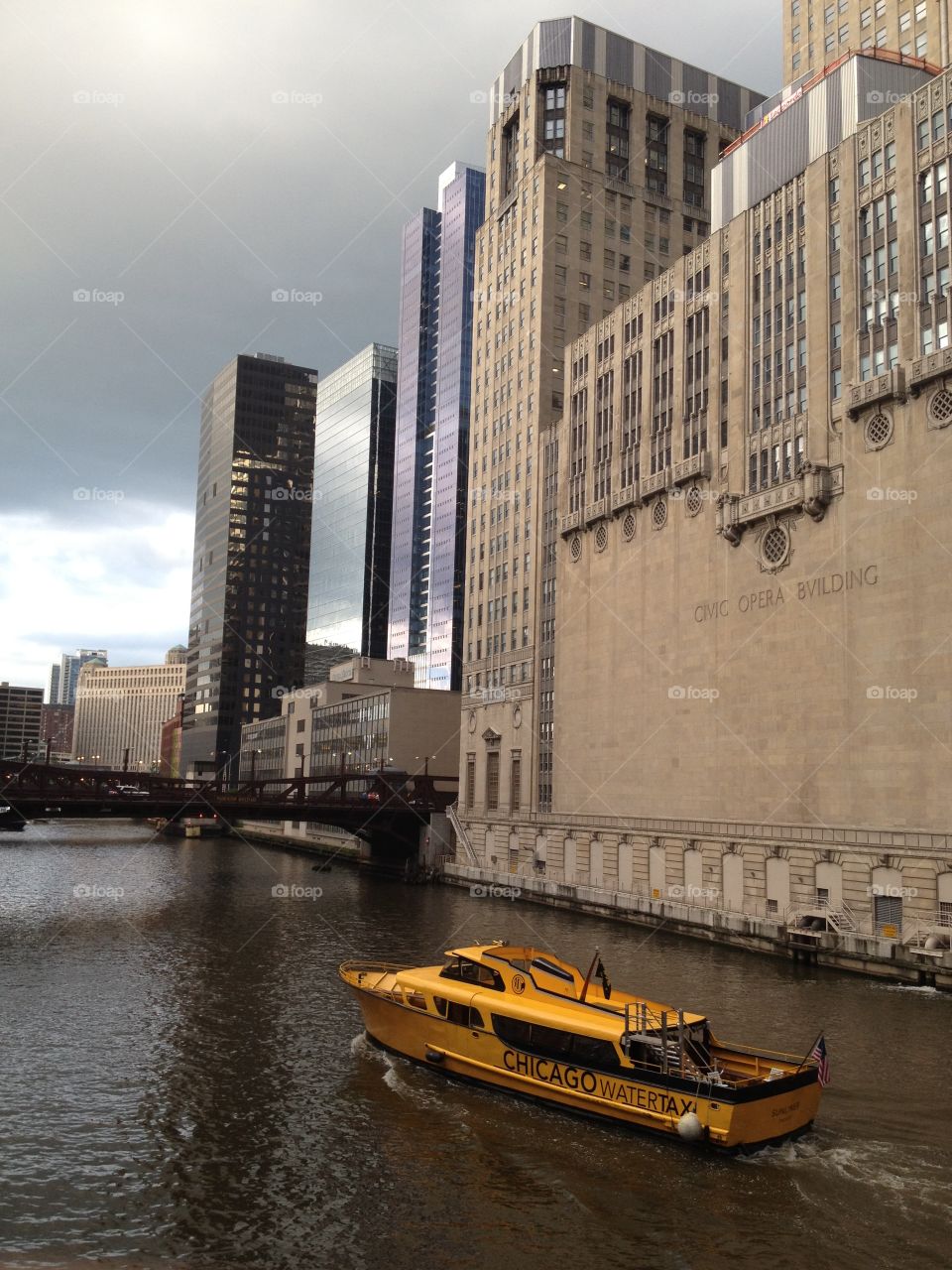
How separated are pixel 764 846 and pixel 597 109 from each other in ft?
295

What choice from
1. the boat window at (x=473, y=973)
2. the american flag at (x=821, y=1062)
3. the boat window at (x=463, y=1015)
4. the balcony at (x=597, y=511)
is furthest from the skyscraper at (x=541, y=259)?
the american flag at (x=821, y=1062)

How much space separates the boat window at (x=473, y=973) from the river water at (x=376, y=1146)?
3.26 m

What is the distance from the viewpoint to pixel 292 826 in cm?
17062

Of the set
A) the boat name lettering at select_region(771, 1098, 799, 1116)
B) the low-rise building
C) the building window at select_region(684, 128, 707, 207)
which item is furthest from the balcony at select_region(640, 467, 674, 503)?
the boat name lettering at select_region(771, 1098, 799, 1116)

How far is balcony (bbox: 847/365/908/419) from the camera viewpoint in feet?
196

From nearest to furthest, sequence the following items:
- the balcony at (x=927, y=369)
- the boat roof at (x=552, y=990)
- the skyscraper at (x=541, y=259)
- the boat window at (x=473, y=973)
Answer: the boat roof at (x=552, y=990) < the boat window at (x=473, y=973) < the balcony at (x=927, y=369) < the skyscraper at (x=541, y=259)

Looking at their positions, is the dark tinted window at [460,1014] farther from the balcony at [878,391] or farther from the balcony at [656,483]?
the balcony at [656,483]

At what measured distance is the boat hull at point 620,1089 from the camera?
2734 cm

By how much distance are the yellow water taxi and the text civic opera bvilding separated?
34538mm

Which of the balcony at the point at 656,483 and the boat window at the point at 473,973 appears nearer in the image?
the boat window at the point at 473,973

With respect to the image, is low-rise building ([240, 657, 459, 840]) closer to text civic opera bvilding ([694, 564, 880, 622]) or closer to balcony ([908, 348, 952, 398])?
text civic opera bvilding ([694, 564, 880, 622])

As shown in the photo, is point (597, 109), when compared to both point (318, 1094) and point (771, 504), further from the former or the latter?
point (318, 1094)

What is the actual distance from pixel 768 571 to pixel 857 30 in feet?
195

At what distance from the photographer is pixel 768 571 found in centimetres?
6925
